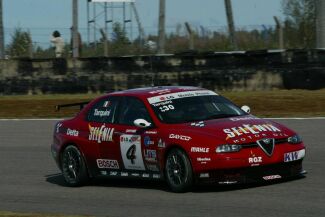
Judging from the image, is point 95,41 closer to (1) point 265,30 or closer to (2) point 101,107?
(1) point 265,30

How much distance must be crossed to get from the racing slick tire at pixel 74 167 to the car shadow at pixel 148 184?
19 centimetres

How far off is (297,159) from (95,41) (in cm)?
2167

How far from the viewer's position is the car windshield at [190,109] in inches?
415

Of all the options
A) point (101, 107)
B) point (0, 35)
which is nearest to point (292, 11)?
point (0, 35)

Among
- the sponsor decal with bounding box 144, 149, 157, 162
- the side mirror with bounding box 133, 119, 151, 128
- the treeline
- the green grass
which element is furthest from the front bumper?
the treeline

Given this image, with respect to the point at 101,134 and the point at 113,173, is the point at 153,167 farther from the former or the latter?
the point at 101,134

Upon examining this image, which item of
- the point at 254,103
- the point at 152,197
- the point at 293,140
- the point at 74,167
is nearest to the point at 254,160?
the point at 293,140

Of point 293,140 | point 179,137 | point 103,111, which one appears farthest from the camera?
point 103,111

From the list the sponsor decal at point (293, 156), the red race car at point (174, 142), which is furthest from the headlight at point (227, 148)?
the sponsor decal at point (293, 156)

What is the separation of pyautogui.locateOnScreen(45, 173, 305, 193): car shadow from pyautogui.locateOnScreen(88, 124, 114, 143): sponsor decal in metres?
0.67

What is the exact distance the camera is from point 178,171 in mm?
10016

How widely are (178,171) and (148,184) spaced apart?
1.34 m

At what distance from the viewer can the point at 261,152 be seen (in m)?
9.74

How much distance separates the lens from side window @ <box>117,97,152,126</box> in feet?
35.4
